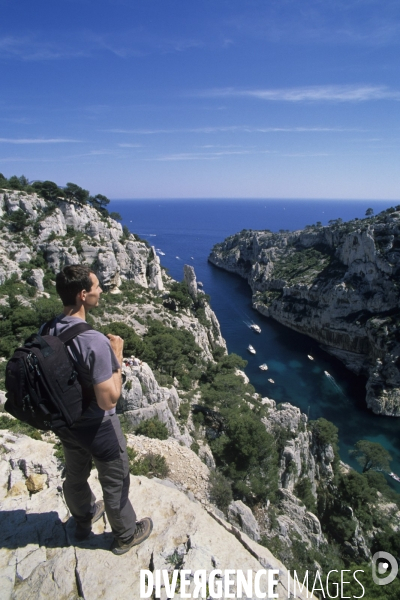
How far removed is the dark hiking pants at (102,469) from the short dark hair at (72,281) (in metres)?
1.47

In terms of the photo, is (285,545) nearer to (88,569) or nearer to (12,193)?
(88,569)

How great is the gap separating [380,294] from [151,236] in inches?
4454

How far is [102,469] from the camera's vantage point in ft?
12.5

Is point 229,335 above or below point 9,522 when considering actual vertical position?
below

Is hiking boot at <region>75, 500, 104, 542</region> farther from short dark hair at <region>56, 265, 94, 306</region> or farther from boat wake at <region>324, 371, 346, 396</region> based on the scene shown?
boat wake at <region>324, 371, 346, 396</region>

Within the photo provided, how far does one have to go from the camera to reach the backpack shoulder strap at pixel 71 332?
3246 millimetres

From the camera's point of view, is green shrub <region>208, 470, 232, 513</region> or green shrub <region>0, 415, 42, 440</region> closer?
green shrub <region>0, 415, 42, 440</region>

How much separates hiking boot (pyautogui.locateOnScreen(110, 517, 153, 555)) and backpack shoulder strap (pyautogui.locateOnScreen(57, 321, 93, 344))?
123 inches

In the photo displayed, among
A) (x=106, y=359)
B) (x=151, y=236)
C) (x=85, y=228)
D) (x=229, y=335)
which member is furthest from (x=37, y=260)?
(x=151, y=236)

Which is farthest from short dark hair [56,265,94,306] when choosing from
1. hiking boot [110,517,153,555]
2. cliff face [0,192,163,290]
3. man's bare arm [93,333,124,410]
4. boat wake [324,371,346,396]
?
boat wake [324,371,346,396]

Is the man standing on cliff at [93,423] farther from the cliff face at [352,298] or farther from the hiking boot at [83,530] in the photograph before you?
the cliff face at [352,298]

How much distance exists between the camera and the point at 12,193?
38.8 m

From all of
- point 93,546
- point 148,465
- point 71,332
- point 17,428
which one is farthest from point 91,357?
point 17,428

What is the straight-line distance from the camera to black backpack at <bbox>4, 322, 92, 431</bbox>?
304cm
